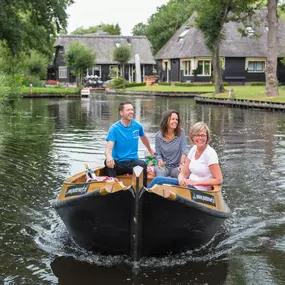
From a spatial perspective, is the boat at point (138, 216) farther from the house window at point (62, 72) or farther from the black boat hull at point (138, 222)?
the house window at point (62, 72)

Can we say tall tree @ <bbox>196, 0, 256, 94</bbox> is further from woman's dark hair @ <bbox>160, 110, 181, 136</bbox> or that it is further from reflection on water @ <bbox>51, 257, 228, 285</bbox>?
reflection on water @ <bbox>51, 257, 228, 285</bbox>

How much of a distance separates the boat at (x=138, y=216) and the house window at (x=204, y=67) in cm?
5535

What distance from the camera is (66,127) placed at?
78.2ft

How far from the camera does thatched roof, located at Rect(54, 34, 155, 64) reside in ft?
251

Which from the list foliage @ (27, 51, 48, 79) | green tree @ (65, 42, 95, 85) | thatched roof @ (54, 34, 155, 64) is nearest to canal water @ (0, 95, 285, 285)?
green tree @ (65, 42, 95, 85)

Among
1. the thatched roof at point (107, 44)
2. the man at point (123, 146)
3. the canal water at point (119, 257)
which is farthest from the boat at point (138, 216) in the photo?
the thatched roof at point (107, 44)

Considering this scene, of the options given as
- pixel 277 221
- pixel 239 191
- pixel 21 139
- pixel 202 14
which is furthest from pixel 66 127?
pixel 202 14

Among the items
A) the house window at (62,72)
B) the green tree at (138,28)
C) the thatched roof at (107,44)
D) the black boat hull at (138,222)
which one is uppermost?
the green tree at (138,28)

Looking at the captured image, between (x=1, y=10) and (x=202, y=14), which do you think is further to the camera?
(x=202, y=14)

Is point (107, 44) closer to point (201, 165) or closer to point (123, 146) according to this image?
point (123, 146)

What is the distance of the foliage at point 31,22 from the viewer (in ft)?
83.4

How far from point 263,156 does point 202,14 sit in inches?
1184

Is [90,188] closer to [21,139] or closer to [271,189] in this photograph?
[271,189]

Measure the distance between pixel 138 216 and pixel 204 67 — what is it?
56499mm
